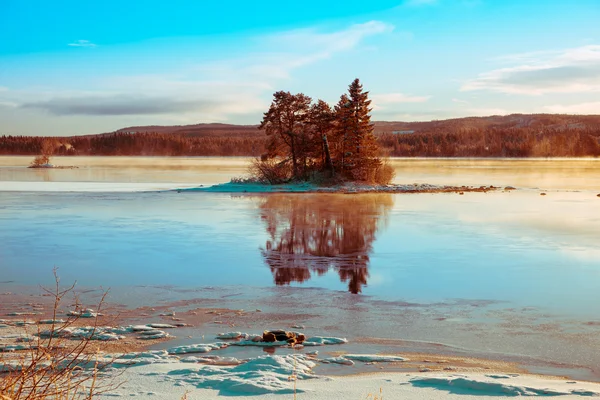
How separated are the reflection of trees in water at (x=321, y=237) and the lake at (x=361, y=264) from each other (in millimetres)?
57

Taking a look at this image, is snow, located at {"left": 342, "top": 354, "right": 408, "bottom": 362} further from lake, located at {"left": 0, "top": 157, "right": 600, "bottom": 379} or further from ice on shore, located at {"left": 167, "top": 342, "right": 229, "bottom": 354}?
ice on shore, located at {"left": 167, "top": 342, "right": 229, "bottom": 354}

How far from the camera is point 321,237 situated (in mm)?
17875

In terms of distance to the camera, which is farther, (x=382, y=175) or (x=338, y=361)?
(x=382, y=175)

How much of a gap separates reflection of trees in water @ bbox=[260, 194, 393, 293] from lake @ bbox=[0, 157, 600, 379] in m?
0.06

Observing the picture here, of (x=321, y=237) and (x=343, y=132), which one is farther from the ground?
(x=343, y=132)

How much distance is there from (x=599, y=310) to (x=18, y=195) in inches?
1133

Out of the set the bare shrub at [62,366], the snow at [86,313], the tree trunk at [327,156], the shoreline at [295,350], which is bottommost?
the shoreline at [295,350]

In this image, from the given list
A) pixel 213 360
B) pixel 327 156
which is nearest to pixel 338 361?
pixel 213 360

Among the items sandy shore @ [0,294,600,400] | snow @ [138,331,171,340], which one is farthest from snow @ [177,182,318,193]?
sandy shore @ [0,294,600,400]

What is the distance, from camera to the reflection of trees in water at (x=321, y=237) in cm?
1312

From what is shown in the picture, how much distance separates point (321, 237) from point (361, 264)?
4152mm

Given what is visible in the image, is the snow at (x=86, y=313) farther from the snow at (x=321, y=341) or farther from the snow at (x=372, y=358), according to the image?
the snow at (x=372, y=358)

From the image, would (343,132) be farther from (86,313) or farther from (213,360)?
(213,360)

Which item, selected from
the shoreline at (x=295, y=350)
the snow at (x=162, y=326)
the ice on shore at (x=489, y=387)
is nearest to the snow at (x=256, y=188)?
the shoreline at (x=295, y=350)
